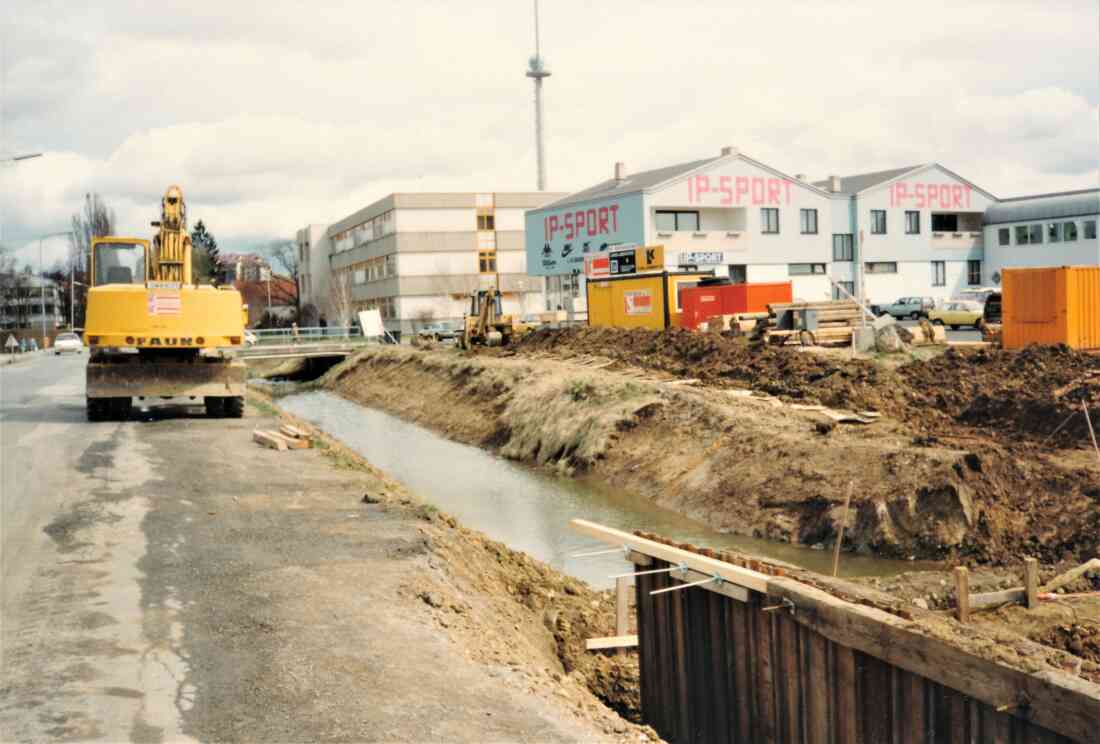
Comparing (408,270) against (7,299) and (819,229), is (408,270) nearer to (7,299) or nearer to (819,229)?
(819,229)

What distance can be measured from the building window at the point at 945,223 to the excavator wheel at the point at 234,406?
57.1 metres

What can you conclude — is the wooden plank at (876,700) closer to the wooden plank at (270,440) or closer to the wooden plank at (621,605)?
the wooden plank at (621,605)

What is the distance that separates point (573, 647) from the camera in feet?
38.7

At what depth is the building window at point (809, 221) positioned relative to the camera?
6550 centimetres

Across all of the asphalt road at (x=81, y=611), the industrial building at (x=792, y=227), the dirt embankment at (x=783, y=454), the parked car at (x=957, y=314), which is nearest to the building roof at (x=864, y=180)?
the industrial building at (x=792, y=227)

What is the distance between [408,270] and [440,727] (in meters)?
76.2

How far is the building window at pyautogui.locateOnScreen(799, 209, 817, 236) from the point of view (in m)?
65.5

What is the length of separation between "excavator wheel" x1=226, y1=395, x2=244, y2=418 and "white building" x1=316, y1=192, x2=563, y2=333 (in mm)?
53753

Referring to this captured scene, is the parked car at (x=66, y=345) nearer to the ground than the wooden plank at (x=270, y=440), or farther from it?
farther from it

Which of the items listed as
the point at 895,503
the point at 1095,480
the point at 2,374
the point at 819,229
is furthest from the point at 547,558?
the point at 819,229

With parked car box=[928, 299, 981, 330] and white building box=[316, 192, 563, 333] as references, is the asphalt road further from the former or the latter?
white building box=[316, 192, 563, 333]

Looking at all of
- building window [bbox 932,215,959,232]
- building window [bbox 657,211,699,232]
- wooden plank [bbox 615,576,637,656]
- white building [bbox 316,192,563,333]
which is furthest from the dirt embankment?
white building [bbox 316,192,563,333]

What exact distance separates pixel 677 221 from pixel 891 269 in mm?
16279

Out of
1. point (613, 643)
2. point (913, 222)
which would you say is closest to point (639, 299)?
point (613, 643)
